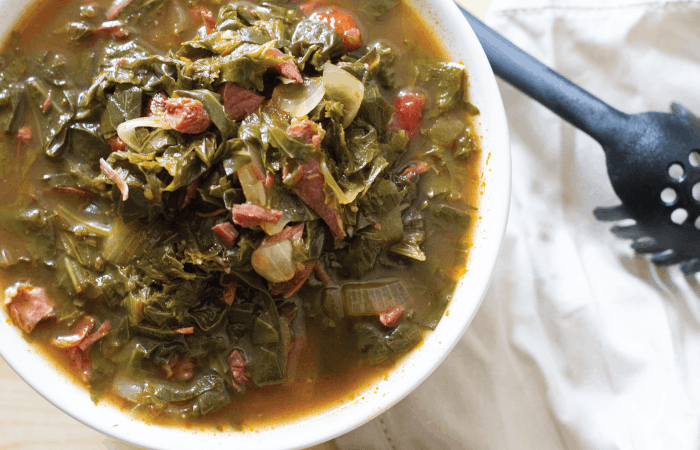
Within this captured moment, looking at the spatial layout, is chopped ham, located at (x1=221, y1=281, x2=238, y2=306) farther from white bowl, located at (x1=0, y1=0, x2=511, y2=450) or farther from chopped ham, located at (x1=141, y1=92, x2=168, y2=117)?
chopped ham, located at (x1=141, y1=92, x2=168, y2=117)

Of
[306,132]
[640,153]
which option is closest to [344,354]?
[306,132]

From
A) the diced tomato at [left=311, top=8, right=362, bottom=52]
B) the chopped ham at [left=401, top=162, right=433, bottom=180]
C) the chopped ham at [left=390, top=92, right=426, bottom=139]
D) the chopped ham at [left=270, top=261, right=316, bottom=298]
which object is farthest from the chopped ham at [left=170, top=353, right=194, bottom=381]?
the diced tomato at [left=311, top=8, right=362, bottom=52]

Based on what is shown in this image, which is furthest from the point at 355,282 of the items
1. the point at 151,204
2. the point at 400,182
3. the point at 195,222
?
the point at 151,204

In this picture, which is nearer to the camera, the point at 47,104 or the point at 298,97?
the point at 298,97

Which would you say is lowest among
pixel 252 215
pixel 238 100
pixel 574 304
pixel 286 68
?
pixel 574 304

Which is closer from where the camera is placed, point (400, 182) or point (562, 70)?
point (400, 182)

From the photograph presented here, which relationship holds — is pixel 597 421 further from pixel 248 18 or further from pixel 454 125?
pixel 248 18

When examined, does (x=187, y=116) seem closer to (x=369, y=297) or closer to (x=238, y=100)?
(x=238, y=100)
